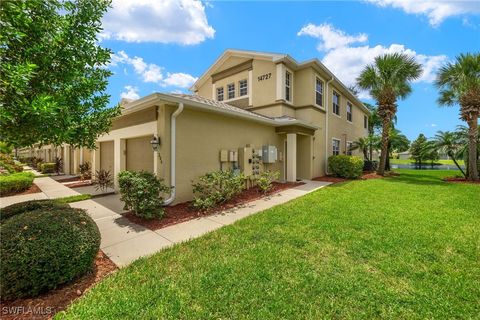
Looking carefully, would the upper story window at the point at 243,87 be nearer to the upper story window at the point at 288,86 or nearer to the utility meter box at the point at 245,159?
the upper story window at the point at 288,86

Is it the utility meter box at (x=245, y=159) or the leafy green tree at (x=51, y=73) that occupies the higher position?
the leafy green tree at (x=51, y=73)

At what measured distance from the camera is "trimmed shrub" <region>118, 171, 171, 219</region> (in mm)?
5809

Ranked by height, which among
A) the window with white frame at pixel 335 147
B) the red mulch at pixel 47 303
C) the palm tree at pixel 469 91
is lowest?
the red mulch at pixel 47 303

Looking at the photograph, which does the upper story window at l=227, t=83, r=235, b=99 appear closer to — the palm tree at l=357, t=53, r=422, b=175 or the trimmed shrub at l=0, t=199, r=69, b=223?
the palm tree at l=357, t=53, r=422, b=175

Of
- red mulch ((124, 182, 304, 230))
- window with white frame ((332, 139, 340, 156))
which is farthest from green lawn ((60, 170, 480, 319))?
window with white frame ((332, 139, 340, 156))

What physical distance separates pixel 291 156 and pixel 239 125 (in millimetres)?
4014

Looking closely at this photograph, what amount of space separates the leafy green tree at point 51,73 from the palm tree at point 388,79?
16481 millimetres

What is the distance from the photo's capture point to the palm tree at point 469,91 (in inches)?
→ 515

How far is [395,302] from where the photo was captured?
2729 millimetres

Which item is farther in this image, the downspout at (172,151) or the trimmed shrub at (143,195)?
the downspout at (172,151)

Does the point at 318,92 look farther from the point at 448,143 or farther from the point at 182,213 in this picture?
the point at 182,213

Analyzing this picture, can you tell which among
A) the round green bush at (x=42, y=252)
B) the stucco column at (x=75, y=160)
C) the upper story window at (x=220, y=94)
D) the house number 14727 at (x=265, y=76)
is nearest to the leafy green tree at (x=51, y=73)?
the round green bush at (x=42, y=252)

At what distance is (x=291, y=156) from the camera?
11914 mm

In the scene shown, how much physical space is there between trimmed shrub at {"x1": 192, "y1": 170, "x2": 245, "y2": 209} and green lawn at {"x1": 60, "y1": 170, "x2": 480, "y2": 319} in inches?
81.3
